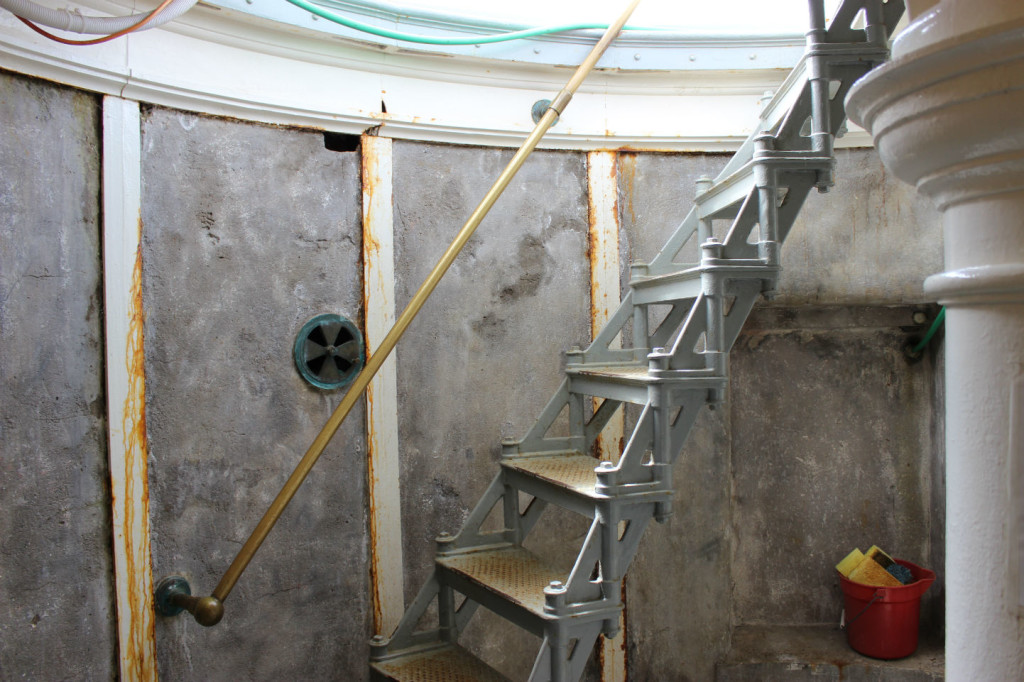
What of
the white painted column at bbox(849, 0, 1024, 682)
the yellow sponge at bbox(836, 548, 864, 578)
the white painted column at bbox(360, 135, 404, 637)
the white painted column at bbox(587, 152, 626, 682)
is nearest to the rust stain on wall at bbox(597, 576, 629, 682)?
the white painted column at bbox(587, 152, 626, 682)

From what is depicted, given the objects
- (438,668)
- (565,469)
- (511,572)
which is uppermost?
(565,469)

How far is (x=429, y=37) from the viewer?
9.03 ft

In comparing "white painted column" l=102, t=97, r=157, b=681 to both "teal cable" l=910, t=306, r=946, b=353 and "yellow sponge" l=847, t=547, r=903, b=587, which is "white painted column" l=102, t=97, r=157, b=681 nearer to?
"yellow sponge" l=847, t=547, r=903, b=587

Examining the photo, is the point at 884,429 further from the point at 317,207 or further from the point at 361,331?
the point at 317,207

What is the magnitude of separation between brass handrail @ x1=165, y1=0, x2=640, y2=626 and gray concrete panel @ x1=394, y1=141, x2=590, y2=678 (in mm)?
286

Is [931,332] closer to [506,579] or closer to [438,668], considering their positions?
[506,579]

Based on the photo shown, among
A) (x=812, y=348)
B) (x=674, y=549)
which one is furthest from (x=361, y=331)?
(x=812, y=348)

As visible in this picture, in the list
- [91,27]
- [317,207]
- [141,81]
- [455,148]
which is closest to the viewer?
[91,27]

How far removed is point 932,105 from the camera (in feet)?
3.42

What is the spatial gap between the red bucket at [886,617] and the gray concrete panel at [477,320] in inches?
49.3

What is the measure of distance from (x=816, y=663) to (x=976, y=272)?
266 centimetres

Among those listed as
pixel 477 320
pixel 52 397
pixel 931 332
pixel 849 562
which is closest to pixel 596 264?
pixel 477 320

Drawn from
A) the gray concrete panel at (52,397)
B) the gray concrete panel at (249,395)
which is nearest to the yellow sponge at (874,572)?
the gray concrete panel at (249,395)

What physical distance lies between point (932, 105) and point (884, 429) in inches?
111
